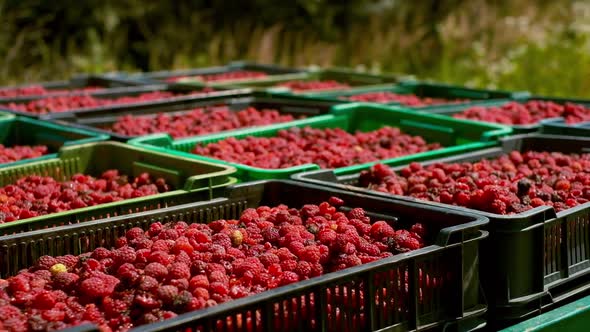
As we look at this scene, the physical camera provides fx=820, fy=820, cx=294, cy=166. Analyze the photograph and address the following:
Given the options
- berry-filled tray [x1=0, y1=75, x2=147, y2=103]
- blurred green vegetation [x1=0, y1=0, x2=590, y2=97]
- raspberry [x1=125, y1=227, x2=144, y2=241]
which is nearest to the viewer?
raspberry [x1=125, y1=227, x2=144, y2=241]

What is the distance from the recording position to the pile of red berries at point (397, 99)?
5.38m

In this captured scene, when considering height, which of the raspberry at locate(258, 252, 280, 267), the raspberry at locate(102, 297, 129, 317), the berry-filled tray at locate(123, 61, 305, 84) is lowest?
the raspberry at locate(102, 297, 129, 317)

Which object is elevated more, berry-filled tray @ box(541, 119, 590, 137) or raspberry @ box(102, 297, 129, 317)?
berry-filled tray @ box(541, 119, 590, 137)

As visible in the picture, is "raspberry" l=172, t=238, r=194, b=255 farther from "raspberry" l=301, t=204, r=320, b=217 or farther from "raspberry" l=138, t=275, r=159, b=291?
"raspberry" l=301, t=204, r=320, b=217

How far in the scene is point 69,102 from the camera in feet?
17.5

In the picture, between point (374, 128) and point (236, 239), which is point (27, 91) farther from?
point (236, 239)

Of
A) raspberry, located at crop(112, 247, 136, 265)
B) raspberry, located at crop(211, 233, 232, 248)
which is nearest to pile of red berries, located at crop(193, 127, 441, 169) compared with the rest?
raspberry, located at crop(211, 233, 232, 248)

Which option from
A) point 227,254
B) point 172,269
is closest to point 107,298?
point 172,269

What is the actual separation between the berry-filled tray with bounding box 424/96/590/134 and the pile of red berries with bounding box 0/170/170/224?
2.09 meters

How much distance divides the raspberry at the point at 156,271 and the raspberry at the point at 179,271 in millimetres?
15

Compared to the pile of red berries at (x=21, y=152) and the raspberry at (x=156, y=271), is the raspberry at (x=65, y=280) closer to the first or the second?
the raspberry at (x=156, y=271)

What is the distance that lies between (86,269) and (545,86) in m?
6.79

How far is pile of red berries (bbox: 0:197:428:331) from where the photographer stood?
1.89 meters

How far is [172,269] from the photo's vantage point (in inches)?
79.4
